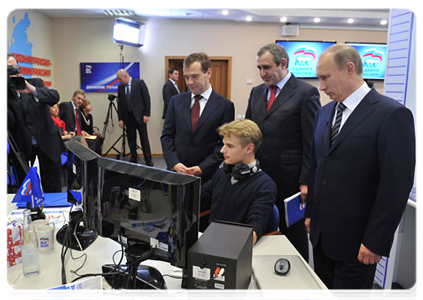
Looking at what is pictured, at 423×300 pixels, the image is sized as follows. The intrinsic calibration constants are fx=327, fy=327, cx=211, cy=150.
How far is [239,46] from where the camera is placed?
22.7 feet

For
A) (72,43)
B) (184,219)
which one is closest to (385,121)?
(184,219)

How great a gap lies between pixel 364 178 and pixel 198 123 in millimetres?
1188

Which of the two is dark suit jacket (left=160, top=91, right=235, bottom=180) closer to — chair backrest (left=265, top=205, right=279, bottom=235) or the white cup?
chair backrest (left=265, top=205, right=279, bottom=235)

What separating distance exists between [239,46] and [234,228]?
624cm

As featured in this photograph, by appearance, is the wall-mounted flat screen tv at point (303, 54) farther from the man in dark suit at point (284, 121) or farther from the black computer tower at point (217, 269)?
the black computer tower at point (217, 269)

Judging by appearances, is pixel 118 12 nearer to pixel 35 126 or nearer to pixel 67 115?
pixel 67 115

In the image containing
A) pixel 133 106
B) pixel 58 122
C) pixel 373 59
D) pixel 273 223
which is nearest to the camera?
pixel 273 223

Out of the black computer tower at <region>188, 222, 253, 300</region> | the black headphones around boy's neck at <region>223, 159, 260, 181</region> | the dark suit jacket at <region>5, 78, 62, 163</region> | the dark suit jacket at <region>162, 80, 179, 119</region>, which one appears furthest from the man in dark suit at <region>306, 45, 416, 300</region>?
the dark suit jacket at <region>162, 80, 179, 119</region>

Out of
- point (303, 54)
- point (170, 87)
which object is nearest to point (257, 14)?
point (303, 54)

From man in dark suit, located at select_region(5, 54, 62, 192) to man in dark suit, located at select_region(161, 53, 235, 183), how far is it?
1137 mm

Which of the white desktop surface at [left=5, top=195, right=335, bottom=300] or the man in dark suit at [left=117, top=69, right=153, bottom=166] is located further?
the man in dark suit at [left=117, top=69, right=153, bottom=166]

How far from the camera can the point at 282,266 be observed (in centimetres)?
123

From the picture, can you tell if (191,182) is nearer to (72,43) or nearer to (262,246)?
(262,246)

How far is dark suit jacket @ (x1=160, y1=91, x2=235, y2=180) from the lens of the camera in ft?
7.39
